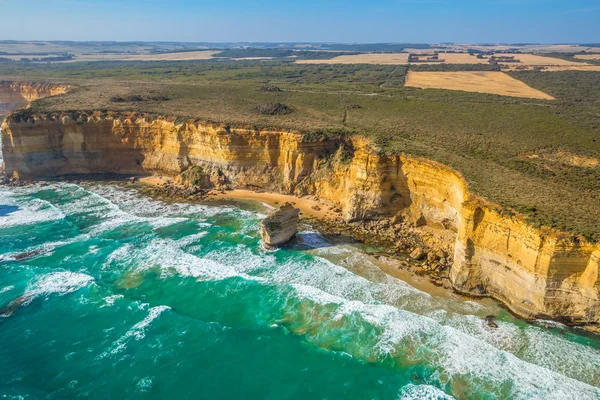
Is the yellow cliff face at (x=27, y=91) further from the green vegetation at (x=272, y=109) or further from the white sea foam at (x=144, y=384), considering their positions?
the white sea foam at (x=144, y=384)

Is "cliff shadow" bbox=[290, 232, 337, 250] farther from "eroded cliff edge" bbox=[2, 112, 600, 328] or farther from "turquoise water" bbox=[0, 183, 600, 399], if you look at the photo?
"eroded cliff edge" bbox=[2, 112, 600, 328]

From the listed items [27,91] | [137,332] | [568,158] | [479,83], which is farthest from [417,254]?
[27,91]

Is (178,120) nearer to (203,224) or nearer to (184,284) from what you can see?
(203,224)

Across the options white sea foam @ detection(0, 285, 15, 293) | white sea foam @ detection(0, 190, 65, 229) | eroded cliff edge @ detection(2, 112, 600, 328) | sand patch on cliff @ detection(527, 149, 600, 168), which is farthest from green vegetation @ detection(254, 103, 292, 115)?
white sea foam @ detection(0, 285, 15, 293)

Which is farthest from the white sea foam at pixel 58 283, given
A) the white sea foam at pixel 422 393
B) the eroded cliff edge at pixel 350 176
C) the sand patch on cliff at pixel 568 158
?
the sand patch on cliff at pixel 568 158

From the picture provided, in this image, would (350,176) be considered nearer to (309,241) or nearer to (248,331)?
(309,241)

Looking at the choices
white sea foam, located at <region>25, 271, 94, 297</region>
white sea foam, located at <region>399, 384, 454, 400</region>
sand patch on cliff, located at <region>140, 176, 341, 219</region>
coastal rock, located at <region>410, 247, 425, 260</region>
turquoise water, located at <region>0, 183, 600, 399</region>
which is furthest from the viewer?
sand patch on cliff, located at <region>140, 176, 341, 219</region>
